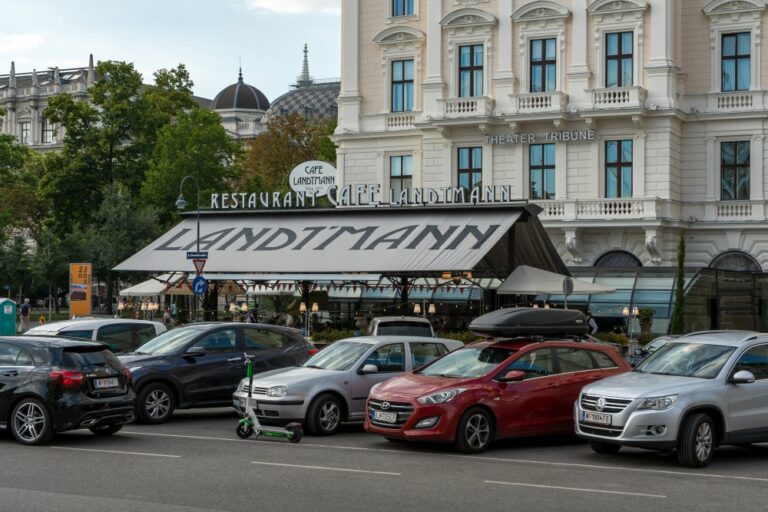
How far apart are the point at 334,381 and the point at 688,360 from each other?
5.60m

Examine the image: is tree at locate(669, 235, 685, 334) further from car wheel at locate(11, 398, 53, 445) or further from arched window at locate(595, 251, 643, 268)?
car wheel at locate(11, 398, 53, 445)

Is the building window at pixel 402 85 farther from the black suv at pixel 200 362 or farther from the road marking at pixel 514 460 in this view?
the road marking at pixel 514 460

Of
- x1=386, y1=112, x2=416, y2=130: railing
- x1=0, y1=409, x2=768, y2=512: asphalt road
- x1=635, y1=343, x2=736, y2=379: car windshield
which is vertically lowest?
x1=0, y1=409, x2=768, y2=512: asphalt road

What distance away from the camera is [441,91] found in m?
50.8

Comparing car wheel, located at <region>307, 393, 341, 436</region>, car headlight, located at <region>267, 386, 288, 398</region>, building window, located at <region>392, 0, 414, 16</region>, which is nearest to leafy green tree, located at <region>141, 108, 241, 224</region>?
building window, located at <region>392, 0, 414, 16</region>

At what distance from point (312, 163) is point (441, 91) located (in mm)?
8084

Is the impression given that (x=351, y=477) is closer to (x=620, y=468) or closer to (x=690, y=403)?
(x=620, y=468)

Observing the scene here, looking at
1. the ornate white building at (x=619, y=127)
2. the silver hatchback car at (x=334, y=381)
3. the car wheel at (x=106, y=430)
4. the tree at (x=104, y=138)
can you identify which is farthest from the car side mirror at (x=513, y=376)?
the tree at (x=104, y=138)

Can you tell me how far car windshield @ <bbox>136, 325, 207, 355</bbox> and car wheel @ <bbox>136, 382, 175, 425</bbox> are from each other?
77 centimetres

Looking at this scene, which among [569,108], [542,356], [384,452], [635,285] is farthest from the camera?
[569,108]

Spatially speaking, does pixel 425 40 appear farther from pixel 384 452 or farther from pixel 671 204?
pixel 384 452

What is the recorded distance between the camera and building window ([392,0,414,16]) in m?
52.9

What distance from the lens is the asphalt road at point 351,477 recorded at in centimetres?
1233

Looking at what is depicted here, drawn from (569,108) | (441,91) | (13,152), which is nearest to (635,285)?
(569,108)
